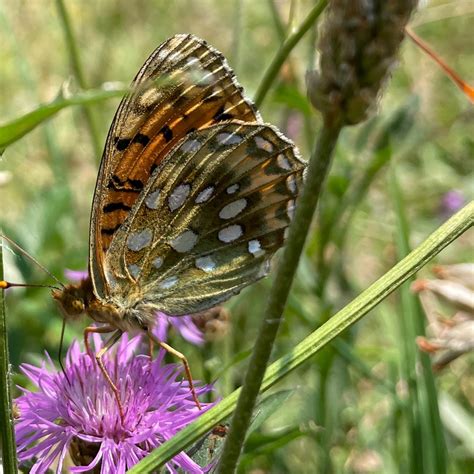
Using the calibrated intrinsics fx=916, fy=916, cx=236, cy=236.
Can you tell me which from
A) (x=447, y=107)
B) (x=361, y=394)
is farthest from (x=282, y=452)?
(x=447, y=107)

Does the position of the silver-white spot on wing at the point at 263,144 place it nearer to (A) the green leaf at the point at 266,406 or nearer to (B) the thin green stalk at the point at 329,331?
(A) the green leaf at the point at 266,406

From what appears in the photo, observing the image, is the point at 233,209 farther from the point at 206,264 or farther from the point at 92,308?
the point at 92,308

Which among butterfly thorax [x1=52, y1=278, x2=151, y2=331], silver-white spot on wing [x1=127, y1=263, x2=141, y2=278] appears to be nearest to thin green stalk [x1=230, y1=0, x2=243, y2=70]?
silver-white spot on wing [x1=127, y1=263, x2=141, y2=278]

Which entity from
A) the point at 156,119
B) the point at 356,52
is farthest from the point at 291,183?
the point at 356,52

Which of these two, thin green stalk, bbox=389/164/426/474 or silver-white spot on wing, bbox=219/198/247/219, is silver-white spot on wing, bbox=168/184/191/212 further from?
thin green stalk, bbox=389/164/426/474

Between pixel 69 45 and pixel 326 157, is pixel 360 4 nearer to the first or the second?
pixel 326 157
